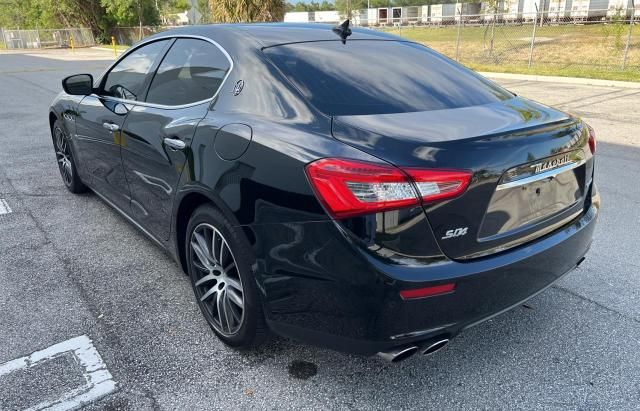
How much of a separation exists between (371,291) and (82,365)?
1.60m

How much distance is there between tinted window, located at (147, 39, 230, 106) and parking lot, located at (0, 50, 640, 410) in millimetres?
1235

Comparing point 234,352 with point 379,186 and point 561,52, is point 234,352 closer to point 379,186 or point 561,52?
point 379,186

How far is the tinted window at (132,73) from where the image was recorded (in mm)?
3521

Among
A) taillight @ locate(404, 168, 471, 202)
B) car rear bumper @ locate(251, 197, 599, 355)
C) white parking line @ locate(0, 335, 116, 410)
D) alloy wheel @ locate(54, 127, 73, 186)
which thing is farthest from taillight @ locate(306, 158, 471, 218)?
alloy wheel @ locate(54, 127, 73, 186)

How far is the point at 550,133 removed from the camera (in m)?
2.29

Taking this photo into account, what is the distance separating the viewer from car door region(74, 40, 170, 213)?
11.6 ft

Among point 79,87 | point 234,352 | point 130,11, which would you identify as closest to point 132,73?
point 79,87

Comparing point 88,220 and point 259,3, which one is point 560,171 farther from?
point 259,3

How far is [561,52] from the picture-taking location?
72.1ft

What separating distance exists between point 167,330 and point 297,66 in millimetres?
1625

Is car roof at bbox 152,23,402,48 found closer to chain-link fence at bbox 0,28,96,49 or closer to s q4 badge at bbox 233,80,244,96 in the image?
s q4 badge at bbox 233,80,244,96

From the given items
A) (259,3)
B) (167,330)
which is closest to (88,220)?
(167,330)

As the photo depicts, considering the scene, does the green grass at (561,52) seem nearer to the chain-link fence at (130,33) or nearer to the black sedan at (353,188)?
the black sedan at (353,188)

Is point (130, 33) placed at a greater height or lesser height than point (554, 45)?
greater
